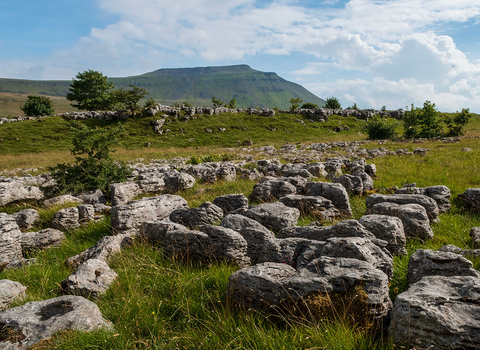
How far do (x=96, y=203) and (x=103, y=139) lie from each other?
13.4 feet

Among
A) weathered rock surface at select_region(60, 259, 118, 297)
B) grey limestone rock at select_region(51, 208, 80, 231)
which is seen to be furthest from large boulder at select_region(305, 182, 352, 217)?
grey limestone rock at select_region(51, 208, 80, 231)

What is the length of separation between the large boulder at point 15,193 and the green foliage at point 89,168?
801 millimetres

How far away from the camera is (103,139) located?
14.4m

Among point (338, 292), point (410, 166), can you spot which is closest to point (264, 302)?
point (338, 292)

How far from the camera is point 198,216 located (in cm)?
811

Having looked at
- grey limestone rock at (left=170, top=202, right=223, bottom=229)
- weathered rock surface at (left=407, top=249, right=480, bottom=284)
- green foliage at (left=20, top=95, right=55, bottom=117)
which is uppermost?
green foliage at (left=20, top=95, right=55, bottom=117)

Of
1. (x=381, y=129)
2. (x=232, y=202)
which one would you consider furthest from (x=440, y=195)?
(x=381, y=129)

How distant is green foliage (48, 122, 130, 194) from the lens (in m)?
13.6

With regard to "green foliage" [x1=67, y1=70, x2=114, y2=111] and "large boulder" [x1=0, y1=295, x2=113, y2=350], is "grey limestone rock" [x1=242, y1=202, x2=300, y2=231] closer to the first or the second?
"large boulder" [x1=0, y1=295, x2=113, y2=350]

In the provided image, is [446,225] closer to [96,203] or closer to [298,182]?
[298,182]

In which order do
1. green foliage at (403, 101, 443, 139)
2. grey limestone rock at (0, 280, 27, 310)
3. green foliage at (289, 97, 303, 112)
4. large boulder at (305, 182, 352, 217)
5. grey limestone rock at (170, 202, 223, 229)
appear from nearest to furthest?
grey limestone rock at (0, 280, 27, 310) < grey limestone rock at (170, 202, 223, 229) < large boulder at (305, 182, 352, 217) < green foliage at (403, 101, 443, 139) < green foliage at (289, 97, 303, 112)

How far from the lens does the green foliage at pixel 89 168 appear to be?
13609mm

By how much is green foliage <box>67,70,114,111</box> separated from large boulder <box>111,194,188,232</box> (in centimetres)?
7525

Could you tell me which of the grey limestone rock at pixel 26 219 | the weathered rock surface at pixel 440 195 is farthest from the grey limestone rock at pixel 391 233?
the grey limestone rock at pixel 26 219
